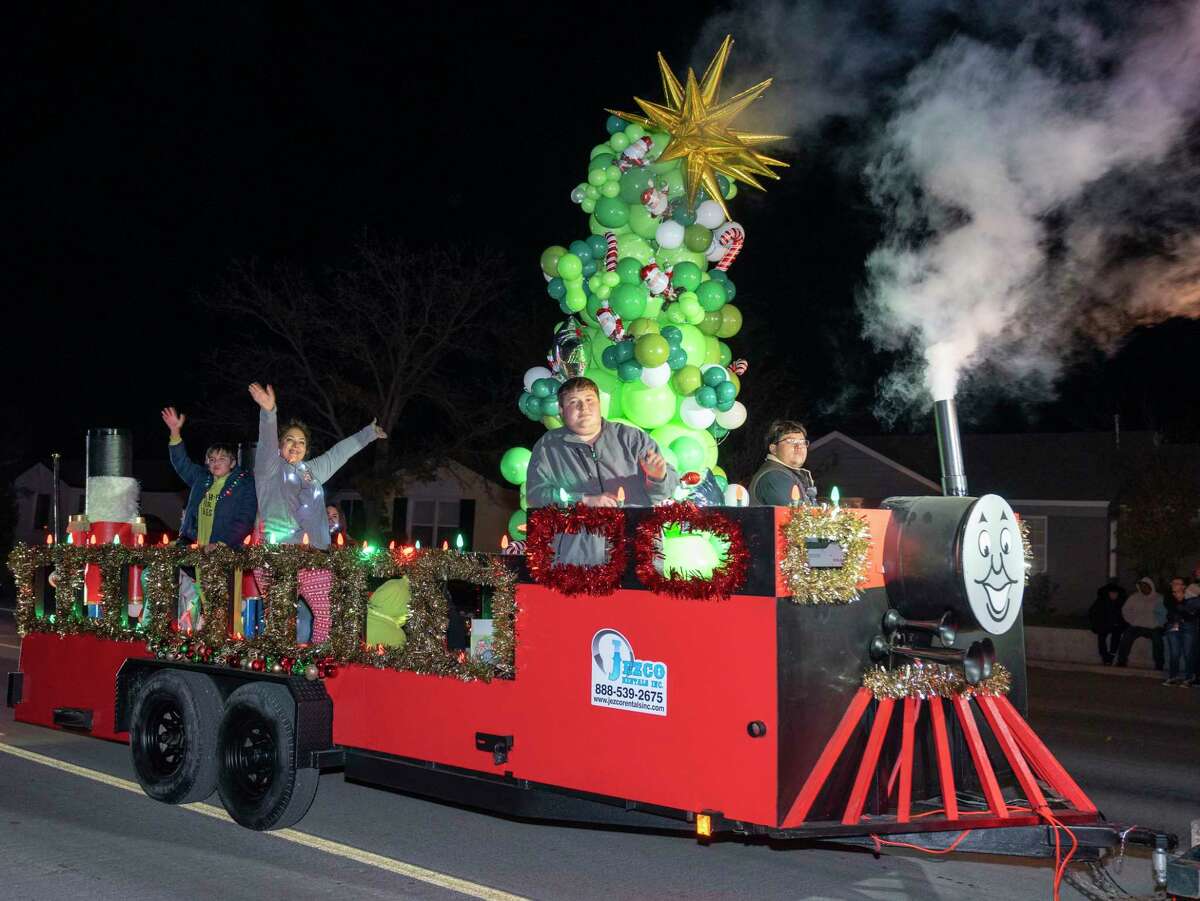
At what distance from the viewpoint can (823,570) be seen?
15.9 feet

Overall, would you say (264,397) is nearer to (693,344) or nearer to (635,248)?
(635,248)

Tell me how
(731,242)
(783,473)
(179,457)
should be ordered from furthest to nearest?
(731,242) → (179,457) → (783,473)

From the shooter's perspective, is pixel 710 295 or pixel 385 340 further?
pixel 385 340

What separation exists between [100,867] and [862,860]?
3.84 m

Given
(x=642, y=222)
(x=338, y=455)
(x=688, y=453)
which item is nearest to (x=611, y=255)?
(x=642, y=222)

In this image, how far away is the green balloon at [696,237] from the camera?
1027 centimetres

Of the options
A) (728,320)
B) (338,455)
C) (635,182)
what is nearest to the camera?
(338,455)

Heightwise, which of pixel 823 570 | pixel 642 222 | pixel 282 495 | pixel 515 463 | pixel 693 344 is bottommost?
pixel 823 570

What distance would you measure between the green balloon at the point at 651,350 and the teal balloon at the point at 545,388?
1115 mm

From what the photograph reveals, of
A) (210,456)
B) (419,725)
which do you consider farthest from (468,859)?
(210,456)

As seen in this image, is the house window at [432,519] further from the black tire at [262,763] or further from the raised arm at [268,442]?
the black tire at [262,763]

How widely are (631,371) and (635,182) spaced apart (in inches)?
63.0

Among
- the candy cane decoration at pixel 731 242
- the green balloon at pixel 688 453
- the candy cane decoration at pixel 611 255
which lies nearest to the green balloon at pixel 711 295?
the candy cane decoration at pixel 731 242

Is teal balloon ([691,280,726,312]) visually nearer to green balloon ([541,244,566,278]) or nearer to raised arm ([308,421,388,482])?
green balloon ([541,244,566,278])
